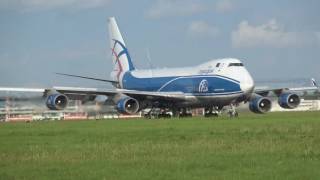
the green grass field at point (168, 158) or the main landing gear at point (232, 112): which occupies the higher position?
the main landing gear at point (232, 112)

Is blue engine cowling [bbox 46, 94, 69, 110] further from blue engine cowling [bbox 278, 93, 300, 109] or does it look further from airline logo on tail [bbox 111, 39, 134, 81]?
blue engine cowling [bbox 278, 93, 300, 109]

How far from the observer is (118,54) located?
77.3 meters

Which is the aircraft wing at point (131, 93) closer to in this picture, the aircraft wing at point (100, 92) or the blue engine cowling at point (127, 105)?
the aircraft wing at point (100, 92)

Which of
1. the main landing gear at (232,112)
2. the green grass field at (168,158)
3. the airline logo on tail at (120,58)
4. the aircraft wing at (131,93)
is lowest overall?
the green grass field at (168,158)

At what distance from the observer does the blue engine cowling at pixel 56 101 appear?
191 feet

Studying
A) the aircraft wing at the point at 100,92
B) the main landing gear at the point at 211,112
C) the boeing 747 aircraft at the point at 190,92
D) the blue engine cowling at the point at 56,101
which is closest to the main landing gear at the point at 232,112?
the boeing 747 aircraft at the point at 190,92

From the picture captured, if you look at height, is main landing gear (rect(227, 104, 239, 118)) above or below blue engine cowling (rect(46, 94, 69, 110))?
below

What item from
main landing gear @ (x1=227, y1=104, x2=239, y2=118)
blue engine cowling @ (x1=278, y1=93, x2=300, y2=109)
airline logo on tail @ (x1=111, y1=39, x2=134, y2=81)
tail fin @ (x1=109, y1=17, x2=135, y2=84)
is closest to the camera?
main landing gear @ (x1=227, y1=104, x2=239, y2=118)

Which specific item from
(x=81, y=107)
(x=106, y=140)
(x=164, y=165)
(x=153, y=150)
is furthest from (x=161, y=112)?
(x=164, y=165)

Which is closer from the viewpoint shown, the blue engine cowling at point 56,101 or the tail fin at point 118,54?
the blue engine cowling at point 56,101

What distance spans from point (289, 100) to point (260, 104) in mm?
2544

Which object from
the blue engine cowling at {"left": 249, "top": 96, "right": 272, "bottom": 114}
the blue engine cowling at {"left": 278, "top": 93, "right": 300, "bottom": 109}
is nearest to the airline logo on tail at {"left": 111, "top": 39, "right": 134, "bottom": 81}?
the blue engine cowling at {"left": 249, "top": 96, "right": 272, "bottom": 114}

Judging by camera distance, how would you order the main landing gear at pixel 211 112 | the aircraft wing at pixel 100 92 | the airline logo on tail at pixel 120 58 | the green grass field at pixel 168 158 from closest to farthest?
1. the green grass field at pixel 168 158
2. the aircraft wing at pixel 100 92
3. the main landing gear at pixel 211 112
4. the airline logo on tail at pixel 120 58

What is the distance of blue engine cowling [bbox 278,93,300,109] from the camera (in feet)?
203
